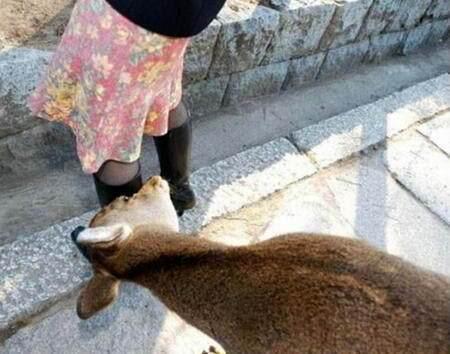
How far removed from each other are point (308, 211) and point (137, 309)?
3.63 ft

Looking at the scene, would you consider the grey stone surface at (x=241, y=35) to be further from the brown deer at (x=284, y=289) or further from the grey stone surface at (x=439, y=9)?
the grey stone surface at (x=439, y=9)

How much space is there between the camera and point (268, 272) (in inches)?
65.2

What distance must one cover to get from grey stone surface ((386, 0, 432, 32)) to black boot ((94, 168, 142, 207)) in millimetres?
3067

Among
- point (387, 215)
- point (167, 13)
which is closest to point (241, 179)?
point (387, 215)

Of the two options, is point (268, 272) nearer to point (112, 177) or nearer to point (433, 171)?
point (112, 177)

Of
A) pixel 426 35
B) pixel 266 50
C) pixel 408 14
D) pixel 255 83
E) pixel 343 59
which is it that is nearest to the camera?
pixel 266 50

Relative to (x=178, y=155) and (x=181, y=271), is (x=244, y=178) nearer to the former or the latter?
(x=178, y=155)

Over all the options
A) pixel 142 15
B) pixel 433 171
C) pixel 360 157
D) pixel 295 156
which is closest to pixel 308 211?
pixel 295 156

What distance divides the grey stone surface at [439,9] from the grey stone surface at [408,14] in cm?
9

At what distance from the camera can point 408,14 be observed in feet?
15.0

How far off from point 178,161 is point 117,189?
435 millimetres

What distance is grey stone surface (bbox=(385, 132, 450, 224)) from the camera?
3.29m

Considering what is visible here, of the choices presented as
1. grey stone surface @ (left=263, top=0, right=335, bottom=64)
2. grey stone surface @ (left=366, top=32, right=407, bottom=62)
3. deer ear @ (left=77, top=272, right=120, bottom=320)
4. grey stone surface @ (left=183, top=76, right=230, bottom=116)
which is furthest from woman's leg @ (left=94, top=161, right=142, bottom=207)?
Answer: grey stone surface @ (left=366, top=32, right=407, bottom=62)

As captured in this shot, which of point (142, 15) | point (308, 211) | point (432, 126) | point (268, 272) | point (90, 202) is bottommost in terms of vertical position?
point (90, 202)
